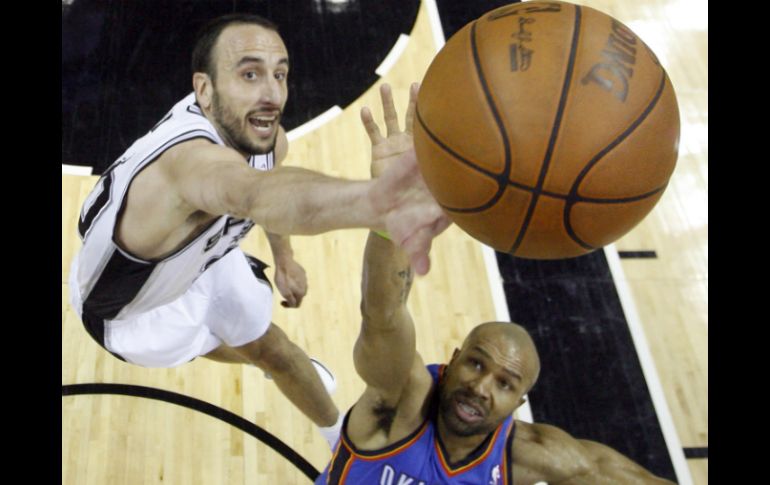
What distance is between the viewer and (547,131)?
1884 millimetres

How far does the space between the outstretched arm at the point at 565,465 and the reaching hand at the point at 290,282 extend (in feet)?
3.41

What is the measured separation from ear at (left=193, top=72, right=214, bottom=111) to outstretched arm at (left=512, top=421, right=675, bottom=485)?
1609 millimetres

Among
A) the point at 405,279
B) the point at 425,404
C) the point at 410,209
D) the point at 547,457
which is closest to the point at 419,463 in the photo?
the point at 425,404

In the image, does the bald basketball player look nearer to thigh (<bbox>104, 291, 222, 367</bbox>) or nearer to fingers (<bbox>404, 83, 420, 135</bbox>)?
fingers (<bbox>404, 83, 420, 135</bbox>)

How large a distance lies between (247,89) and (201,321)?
0.90 m

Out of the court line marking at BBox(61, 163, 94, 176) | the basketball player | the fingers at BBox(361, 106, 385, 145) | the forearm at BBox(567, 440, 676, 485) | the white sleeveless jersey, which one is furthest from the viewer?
the court line marking at BBox(61, 163, 94, 176)

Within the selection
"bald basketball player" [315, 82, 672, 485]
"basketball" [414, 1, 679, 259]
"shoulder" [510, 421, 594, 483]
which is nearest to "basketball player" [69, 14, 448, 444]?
"basketball" [414, 1, 679, 259]

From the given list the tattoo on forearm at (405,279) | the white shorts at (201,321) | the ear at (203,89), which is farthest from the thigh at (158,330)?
the tattoo on forearm at (405,279)

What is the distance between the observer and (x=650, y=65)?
80.5 inches

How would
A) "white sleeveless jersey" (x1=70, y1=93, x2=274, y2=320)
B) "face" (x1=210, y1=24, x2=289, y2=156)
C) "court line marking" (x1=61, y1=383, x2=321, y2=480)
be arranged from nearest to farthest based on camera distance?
1. "white sleeveless jersey" (x1=70, y1=93, x2=274, y2=320)
2. "face" (x1=210, y1=24, x2=289, y2=156)
3. "court line marking" (x1=61, y1=383, x2=321, y2=480)

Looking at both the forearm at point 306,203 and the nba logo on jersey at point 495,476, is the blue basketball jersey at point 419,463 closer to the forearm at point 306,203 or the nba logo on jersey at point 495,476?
the nba logo on jersey at point 495,476

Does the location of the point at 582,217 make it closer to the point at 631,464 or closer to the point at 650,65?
the point at 650,65

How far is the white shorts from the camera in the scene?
3.47 m

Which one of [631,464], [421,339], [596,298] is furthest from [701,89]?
[631,464]
